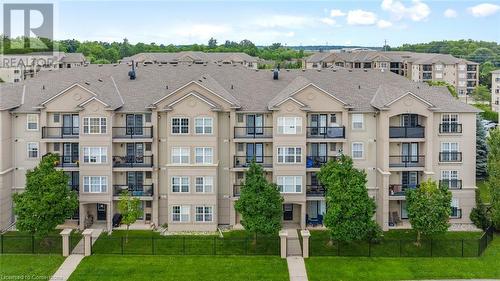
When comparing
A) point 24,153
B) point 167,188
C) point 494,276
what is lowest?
point 494,276

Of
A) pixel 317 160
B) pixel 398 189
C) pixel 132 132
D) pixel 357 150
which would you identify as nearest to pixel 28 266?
pixel 132 132

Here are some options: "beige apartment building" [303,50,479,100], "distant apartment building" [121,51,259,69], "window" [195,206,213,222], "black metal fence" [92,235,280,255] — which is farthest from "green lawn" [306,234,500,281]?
"beige apartment building" [303,50,479,100]

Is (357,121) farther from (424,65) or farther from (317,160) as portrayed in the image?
(424,65)

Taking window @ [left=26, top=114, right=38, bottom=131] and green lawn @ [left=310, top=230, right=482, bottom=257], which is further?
window @ [left=26, top=114, right=38, bottom=131]

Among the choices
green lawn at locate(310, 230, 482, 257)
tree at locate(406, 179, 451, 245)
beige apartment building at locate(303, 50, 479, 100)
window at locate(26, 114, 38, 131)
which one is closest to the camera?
green lawn at locate(310, 230, 482, 257)

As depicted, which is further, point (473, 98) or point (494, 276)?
point (473, 98)

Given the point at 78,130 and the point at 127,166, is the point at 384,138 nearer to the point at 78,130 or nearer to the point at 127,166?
the point at 127,166

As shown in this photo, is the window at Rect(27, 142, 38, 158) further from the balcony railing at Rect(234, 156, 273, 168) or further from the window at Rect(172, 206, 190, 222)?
the balcony railing at Rect(234, 156, 273, 168)

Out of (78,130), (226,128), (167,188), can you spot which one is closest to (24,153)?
(78,130)
